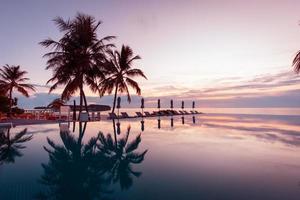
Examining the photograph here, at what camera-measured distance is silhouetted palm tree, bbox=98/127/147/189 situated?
5613 millimetres

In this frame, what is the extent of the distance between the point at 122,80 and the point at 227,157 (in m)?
17.6

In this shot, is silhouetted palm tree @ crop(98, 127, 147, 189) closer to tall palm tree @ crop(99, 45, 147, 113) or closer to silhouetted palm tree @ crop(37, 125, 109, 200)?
silhouetted palm tree @ crop(37, 125, 109, 200)

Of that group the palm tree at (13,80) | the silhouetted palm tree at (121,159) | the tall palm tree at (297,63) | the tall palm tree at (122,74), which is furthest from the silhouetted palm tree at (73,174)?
the palm tree at (13,80)

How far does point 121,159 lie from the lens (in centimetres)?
756

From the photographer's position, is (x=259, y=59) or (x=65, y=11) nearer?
(x=65, y=11)

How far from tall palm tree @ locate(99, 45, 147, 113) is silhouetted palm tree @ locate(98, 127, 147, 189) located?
44.6 ft

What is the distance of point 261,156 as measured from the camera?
8266mm

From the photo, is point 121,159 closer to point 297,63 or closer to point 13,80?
point 297,63

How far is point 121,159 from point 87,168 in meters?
1.30

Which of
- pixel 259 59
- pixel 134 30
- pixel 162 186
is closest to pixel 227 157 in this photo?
pixel 162 186

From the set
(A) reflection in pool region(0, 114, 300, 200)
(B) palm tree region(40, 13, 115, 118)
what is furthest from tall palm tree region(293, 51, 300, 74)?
(B) palm tree region(40, 13, 115, 118)

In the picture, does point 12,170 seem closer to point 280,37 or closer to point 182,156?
point 182,156

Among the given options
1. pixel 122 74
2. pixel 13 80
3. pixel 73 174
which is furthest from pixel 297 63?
pixel 13 80

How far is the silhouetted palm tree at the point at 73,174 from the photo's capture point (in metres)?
4.49
